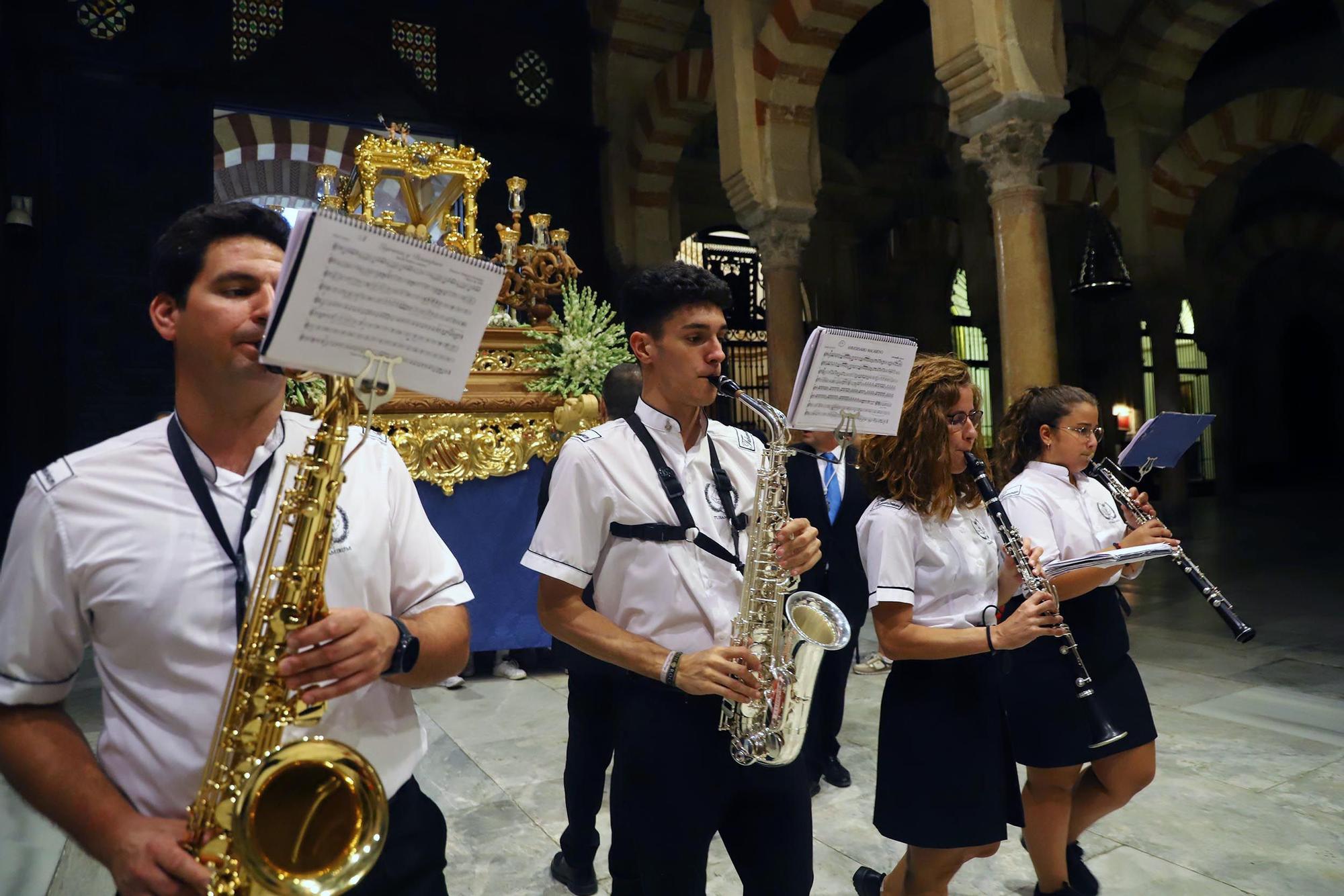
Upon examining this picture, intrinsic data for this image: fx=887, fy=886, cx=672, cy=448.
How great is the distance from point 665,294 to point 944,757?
4.30 feet

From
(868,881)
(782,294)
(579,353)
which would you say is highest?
(782,294)

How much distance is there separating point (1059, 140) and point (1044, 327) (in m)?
12.1

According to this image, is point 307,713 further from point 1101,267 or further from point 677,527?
point 1101,267

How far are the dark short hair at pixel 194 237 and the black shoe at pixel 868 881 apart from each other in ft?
7.86

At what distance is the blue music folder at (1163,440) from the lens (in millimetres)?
3084

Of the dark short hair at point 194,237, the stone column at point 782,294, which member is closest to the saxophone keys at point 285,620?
the dark short hair at point 194,237

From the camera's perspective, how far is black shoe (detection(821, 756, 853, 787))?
3.69m

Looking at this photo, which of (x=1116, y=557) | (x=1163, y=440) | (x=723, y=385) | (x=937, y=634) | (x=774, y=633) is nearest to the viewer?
(x=774, y=633)

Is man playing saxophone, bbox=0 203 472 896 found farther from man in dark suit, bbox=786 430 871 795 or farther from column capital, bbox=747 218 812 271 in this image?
column capital, bbox=747 218 812 271

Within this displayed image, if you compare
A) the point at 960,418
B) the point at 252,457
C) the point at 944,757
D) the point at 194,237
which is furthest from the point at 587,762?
the point at 194,237

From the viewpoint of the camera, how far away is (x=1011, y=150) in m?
6.79

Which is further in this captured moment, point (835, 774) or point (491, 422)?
point (491, 422)

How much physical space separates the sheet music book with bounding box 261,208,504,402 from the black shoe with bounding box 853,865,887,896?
6.96 ft

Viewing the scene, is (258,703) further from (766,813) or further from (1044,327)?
(1044,327)
